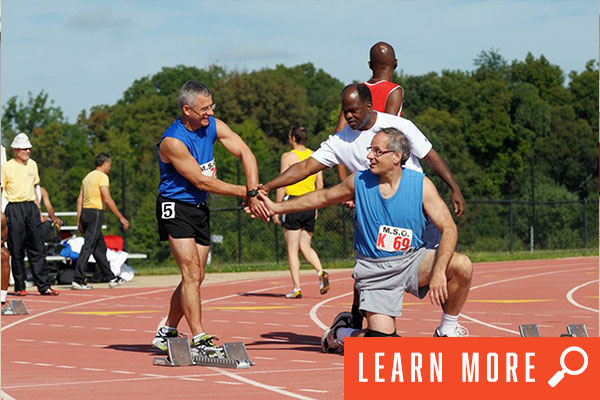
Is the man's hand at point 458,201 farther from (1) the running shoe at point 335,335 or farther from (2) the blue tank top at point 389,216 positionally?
(1) the running shoe at point 335,335

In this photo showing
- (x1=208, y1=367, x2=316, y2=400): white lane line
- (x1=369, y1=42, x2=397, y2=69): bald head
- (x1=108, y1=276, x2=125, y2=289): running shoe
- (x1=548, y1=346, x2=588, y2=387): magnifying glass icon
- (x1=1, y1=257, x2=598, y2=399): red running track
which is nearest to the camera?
(x1=548, y1=346, x2=588, y2=387): magnifying glass icon

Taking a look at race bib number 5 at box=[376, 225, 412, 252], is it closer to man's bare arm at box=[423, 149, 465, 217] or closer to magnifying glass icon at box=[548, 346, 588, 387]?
man's bare arm at box=[423, 149, 465, 217]

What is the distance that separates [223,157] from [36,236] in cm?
4598

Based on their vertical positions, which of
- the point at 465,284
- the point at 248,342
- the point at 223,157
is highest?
the point at 223,157

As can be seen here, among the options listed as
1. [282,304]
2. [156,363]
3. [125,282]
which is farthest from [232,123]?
[156,363]

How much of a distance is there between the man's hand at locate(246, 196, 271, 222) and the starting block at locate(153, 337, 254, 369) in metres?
1.00

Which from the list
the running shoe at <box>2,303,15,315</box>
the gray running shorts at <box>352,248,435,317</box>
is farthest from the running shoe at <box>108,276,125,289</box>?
the gray running shorts at <box>352,248,435,317</box>

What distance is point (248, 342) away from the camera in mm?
10133

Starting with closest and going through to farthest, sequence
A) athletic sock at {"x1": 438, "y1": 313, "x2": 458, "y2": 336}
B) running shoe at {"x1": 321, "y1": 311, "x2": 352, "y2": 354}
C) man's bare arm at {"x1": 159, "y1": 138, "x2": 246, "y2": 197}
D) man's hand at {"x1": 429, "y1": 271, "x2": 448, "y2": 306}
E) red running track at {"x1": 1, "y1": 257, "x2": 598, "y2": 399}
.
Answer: red running track at {"x1": 1, "y1": 257, "x2": 598, "y2": 399} → man's hand at {"x1": 429, "y1": 271, "x2": 448, "y2": 306} → athletic sock at {"x1": 438, "y1": 313, "x2": 458, "y2": 336} → man's bare arm at {"x1": 159, "y1": 138, "x2": 246, "y2": 197} → running shoe at {"x1": 321, "y1": 311, "x2": 352, "y2": 354}

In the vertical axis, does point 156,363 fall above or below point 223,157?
below

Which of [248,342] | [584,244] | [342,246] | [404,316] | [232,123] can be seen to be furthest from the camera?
[232,123]

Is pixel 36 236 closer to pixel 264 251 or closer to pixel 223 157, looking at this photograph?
pixel 264 251

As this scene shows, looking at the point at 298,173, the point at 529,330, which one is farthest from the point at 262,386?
the point at 529,330

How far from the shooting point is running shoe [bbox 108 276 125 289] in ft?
60.5
